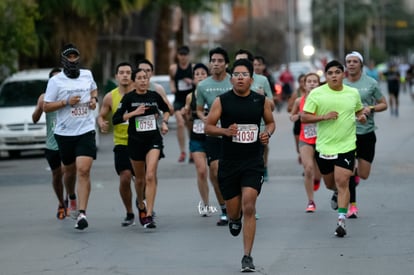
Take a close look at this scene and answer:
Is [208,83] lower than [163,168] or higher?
higher

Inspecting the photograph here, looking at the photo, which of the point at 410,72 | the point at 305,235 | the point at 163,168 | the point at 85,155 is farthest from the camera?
the point at 410,72

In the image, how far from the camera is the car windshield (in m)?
25.4

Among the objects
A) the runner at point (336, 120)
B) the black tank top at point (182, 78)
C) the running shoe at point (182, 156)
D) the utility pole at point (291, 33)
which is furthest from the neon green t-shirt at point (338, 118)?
the utility pole at point (291, 33)

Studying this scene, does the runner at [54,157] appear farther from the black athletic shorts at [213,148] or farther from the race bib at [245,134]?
the race bib at [245,134]

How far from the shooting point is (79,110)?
521 inches

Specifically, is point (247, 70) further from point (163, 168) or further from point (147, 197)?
point (163, 168)

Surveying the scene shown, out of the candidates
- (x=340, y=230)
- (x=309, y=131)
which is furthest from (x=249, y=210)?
(x=309, y=131)

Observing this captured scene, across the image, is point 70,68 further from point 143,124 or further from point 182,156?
point 182,156

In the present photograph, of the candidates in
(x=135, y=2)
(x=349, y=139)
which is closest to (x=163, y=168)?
(x=349, y=139)

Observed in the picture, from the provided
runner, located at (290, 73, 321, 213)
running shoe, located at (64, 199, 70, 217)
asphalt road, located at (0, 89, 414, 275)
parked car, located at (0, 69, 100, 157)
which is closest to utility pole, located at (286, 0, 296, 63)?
parked car, located at (0, 69, 100, 157)

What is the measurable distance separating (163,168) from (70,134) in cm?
773

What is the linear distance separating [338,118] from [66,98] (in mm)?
3075

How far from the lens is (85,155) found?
43.0ft

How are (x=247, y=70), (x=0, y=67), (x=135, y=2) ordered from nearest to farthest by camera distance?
(x=247, y=70) → (x=0, y=67) → (x=135, y=2)
